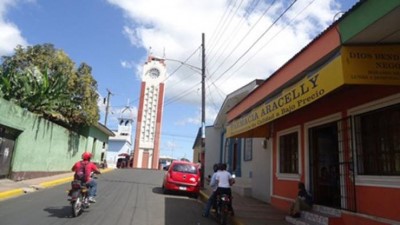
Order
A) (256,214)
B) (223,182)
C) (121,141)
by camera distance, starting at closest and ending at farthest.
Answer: (223,182)
(256,214)
(121,141)

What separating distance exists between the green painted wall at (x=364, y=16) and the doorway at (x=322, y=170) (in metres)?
4.39

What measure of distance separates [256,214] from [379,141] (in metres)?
4.98

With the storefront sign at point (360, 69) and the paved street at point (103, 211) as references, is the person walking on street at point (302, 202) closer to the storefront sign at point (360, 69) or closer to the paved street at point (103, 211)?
the paved street at point (103, 211)

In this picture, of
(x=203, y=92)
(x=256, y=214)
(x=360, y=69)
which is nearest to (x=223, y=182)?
(x=256, y=214)

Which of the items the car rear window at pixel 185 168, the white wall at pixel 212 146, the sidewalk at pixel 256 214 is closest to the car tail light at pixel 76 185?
the sidewalk at pixel 256 214

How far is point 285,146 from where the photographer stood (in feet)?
45.0

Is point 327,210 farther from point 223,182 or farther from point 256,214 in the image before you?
point 223,182

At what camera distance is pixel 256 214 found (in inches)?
476

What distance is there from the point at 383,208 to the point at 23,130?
15298 millimetres

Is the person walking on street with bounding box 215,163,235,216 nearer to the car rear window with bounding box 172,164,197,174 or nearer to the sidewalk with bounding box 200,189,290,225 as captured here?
the sidewalk with bounding box 200,189,290,225

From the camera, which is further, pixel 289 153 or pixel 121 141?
pixel 121 141

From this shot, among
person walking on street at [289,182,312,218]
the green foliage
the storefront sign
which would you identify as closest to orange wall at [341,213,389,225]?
person walking on street at [289,182,312,218]

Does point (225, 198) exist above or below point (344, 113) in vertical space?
below

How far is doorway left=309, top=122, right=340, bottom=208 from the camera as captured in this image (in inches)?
444
